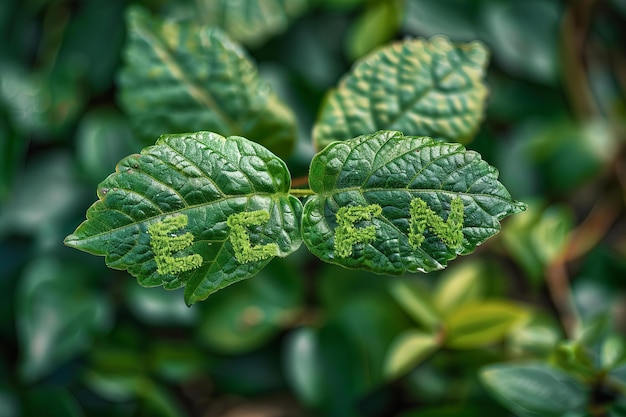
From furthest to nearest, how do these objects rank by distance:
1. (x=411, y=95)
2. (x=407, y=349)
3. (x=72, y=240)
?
(x=407, y=349) < (x=411, y=95) < (x=72, y=240)

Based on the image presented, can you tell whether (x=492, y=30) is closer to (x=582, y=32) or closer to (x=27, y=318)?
(x=582, y=32)

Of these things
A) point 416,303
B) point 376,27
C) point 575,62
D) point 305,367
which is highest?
point 376,27

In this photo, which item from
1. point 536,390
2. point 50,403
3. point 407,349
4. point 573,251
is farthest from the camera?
point 573,251

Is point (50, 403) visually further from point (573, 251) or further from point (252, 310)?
point (573, 251)

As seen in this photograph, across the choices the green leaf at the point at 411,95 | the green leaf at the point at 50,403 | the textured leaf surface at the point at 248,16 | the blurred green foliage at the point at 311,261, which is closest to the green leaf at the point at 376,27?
the blurred green foliage at the point at 311,261

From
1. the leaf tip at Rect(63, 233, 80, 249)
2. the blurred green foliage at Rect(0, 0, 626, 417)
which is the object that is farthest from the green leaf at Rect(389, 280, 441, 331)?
the leaf tip at Rect(63, 233, 80, 249)

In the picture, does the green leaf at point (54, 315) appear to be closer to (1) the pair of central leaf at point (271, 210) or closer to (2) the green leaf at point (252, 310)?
(2) the green leaf at point (252, 310)

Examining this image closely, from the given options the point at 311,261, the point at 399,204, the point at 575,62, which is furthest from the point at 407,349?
the point at 575,62

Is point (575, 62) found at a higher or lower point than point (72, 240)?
lower
